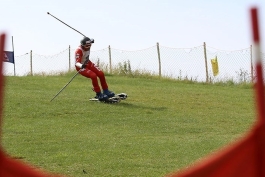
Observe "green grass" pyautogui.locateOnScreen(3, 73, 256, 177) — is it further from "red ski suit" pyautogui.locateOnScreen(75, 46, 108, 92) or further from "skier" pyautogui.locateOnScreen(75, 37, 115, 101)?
"red ski suit" pyautogui.locateOnScreen(75, 46, 108, 92)

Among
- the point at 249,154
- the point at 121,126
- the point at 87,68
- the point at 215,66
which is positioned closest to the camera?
the point at 249,154

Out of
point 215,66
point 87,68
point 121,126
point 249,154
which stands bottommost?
point 121,126

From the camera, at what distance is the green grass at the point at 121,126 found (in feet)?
22.7

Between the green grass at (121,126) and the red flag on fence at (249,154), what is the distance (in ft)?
16.9

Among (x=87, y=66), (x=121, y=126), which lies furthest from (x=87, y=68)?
(x=121, y=126)

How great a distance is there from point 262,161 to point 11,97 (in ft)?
39.9

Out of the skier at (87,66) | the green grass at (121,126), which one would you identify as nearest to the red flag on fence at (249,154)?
the green grass at (121,126)

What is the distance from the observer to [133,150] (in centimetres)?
759

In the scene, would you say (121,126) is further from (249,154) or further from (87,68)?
(249,154)

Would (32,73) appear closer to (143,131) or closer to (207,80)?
(207,80)

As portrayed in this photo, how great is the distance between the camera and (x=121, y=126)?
9797mm

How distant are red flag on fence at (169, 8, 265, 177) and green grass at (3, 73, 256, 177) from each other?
5150mm

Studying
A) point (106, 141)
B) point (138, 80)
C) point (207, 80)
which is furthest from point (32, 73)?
point (106, 141)

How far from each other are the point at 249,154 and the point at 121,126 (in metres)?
8.76
